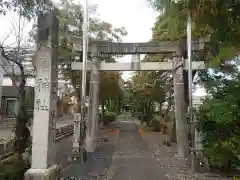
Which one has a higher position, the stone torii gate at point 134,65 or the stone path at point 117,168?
the stone torii gate at point 134,65

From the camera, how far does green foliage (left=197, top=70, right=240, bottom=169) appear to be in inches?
335

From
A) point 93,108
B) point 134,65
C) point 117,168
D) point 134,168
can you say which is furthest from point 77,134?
point 134,65

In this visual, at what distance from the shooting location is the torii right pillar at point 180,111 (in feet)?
42.5

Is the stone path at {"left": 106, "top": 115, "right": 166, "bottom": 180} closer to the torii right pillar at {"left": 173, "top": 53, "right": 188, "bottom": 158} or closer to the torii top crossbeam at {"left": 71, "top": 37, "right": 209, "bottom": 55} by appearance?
the torii right pillar at {"left": 173, "top": 53, "right": 188, "bottom": 158}

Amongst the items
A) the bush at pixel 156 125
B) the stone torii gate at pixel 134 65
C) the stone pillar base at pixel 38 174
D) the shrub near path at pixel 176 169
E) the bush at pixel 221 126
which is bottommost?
the shrub near path at pixel 176 169

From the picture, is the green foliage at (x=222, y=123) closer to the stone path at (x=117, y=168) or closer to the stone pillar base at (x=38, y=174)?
the stone path at (x=117, y=168)

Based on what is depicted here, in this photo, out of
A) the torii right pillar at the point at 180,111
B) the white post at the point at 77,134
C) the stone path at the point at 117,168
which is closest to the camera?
the stone path at the point at 117,168

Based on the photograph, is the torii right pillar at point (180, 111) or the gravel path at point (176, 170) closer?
the gravel path at point (176, 170)

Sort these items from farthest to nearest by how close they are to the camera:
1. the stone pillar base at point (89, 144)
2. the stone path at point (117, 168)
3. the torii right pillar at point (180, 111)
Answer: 1. the stone pillar base at point (89, 144)
2. the torii right pillar at point (180, 111)
3. the stone path at point (117, 168)

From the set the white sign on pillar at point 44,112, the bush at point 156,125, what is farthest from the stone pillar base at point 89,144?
the bush at point 156,125

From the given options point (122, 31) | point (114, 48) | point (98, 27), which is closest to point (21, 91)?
point (114, 48)

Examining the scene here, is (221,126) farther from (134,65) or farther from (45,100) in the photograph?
(134,65)

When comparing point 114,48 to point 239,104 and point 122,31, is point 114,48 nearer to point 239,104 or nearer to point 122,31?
point 239,104

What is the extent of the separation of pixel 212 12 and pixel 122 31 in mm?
19944
